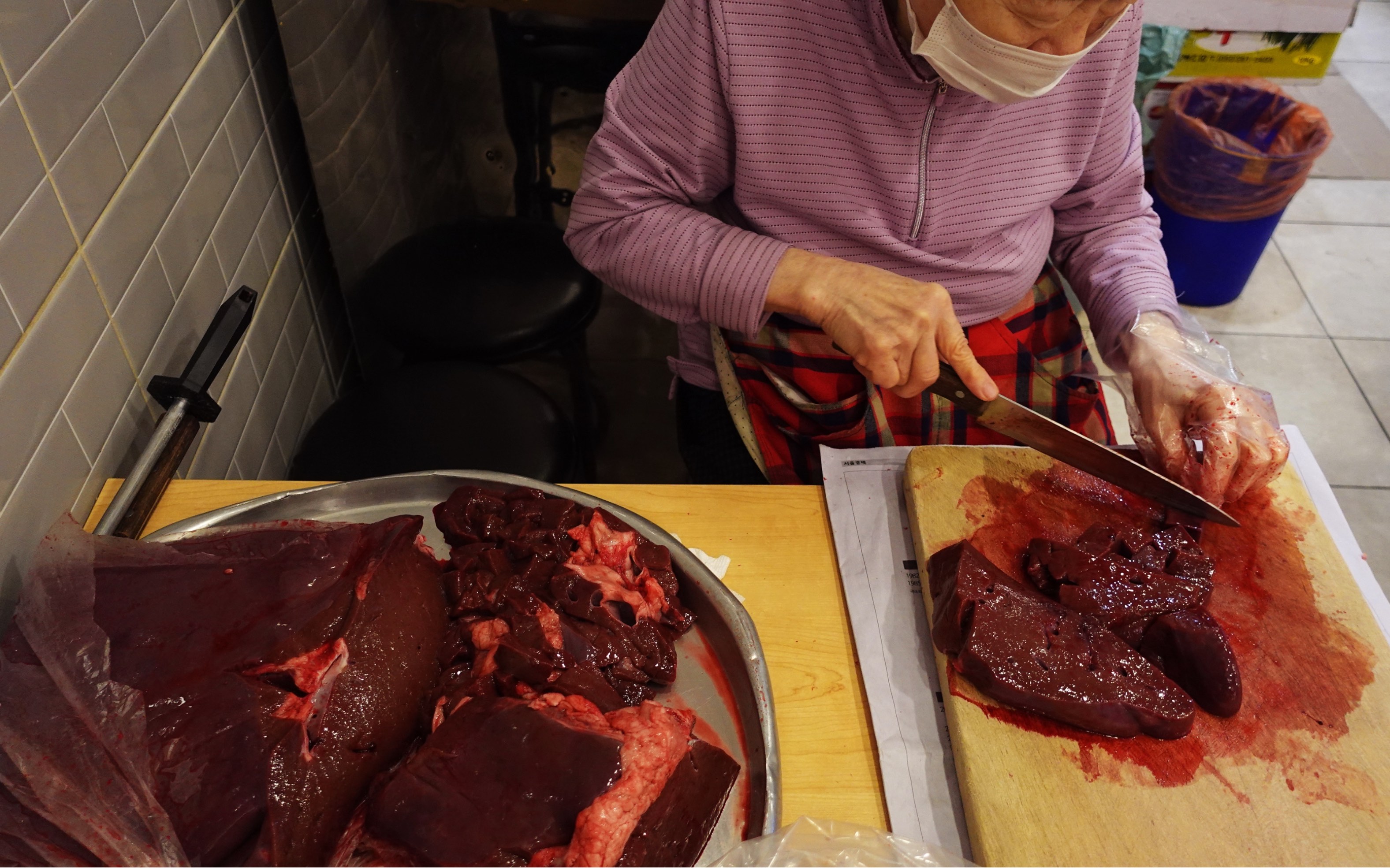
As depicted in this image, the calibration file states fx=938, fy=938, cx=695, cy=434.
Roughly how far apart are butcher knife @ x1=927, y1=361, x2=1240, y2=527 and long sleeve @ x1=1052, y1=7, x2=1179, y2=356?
0.40 metres

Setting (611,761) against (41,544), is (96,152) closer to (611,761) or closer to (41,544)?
(41,544)

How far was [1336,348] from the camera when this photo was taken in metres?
3.61

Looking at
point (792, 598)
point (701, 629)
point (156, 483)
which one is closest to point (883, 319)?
point (792, 598)

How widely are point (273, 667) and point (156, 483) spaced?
45 centimetres

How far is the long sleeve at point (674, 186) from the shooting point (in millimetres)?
1450

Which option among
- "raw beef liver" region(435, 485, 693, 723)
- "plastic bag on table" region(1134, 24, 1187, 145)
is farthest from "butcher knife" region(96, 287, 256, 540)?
"plastic bag on table" region(1134, 24, 1187, 145)

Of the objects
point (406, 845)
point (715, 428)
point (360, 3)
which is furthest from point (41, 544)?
point (360, 3)

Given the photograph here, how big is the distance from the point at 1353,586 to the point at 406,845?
126 centimetres

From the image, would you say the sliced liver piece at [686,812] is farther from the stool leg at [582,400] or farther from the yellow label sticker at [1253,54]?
the yellow label sticker at [1253,54]

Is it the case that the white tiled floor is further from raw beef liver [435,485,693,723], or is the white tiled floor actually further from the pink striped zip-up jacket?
raw beef liver [435,485,693,723]

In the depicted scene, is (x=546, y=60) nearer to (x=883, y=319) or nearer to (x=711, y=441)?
(x=711, y=441)

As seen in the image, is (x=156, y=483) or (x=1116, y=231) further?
(x=1116, y=231)

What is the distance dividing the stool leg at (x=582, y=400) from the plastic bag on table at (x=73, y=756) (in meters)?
1.47

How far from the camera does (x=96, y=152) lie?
1360mm
